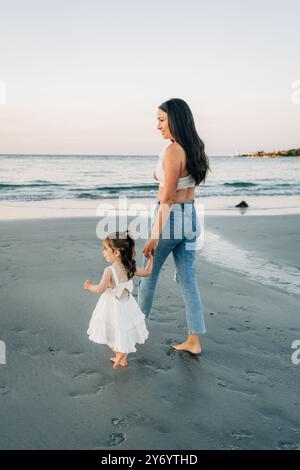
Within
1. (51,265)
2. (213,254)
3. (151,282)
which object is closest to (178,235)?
(151,282)

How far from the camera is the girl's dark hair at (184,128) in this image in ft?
10.6

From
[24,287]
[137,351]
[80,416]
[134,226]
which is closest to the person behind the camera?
[80,416]

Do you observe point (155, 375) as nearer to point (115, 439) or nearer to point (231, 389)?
point (231, 389)

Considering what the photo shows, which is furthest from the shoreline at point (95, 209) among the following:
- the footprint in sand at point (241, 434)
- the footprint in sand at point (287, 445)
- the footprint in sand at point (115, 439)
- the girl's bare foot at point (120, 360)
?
the footprint in sand at point (287, 445)

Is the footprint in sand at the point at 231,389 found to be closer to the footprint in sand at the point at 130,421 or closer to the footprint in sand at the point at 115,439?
the footprint in sand at the point at 130,421

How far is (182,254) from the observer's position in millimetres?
3566

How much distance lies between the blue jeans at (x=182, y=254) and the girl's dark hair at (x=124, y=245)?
0.28 meters

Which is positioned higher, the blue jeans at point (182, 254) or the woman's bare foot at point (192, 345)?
the blue jeans at point (182, 254)

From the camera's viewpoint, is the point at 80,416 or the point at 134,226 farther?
the point at 134,226

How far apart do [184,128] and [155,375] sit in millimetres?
1924

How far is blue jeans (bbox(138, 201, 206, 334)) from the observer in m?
3.45

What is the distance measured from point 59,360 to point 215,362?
1.29 metres

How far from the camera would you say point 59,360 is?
3.43m

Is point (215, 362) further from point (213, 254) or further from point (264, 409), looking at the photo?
point (213, 254)
